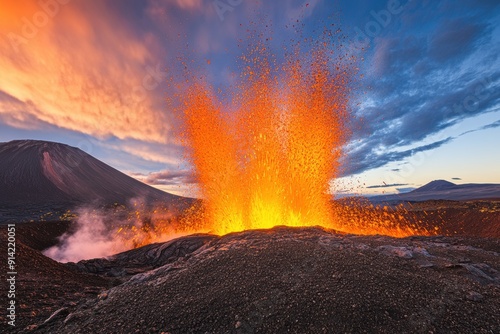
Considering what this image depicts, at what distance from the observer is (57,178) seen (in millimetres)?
111250

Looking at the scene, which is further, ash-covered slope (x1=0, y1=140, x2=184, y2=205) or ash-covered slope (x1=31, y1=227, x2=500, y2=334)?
ash-covered slope (x1=0, y1=140, x2=184, y2=205)

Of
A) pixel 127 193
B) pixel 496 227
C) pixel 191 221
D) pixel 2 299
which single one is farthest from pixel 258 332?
pixel 127 193

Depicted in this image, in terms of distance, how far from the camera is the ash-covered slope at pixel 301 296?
461cm

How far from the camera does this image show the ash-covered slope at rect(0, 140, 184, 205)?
9550 centimetres

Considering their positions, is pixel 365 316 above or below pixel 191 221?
below

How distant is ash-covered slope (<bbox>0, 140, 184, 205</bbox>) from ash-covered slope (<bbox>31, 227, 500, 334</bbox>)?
103 metres

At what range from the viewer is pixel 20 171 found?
10725cm

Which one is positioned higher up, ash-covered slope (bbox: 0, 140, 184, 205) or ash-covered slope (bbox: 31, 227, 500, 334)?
ash-covered slope (bbox: 0, 140, 184, 205)

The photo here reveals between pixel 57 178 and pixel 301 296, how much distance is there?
13395 cm

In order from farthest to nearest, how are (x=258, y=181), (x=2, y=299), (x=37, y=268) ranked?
(x=258, y=181) < (x=37, y=268) < (x=2, y=299)

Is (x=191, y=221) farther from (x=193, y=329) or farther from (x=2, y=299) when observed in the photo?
(x=193, y=329)

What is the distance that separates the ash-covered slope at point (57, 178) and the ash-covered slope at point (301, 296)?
4069 inches

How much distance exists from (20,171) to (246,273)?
13708cm

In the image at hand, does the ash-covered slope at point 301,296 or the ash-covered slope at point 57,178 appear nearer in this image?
the ash-covered slope at point 301,296
